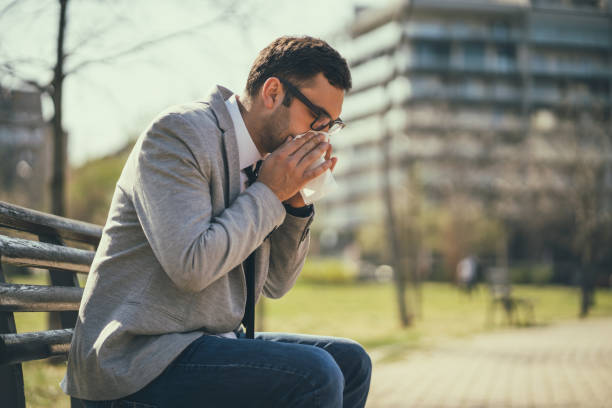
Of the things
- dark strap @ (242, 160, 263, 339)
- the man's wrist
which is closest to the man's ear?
the man's wrist

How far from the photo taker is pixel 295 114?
2.06 meters

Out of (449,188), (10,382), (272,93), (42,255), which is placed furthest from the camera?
(449,188)

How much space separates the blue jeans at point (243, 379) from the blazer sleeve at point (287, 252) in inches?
21.9

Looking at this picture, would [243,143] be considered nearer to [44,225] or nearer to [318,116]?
[318,116]

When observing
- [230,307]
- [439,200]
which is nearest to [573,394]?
[230,307]

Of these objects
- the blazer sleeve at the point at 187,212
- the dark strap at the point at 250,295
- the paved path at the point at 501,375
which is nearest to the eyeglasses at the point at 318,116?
the blazer sleeve at the point at 187,212

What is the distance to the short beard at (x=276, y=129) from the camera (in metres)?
2.04

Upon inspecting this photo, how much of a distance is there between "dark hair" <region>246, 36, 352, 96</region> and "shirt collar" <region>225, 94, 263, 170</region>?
0.12 metres

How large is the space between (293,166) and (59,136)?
551 centimetres

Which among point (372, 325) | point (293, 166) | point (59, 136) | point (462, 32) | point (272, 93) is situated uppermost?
point (462, 32)

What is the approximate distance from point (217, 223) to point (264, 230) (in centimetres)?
14

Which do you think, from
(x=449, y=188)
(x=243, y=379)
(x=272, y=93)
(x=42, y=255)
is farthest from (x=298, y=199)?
(x=449, y=188)

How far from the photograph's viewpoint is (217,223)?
167 cm

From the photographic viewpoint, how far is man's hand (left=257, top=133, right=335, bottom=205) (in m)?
1.82
